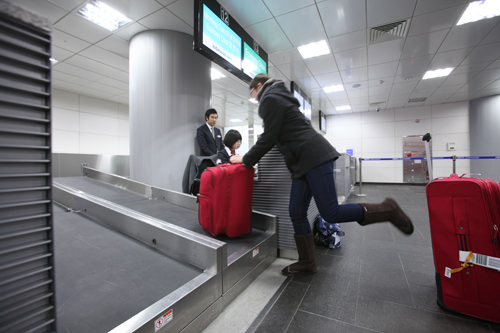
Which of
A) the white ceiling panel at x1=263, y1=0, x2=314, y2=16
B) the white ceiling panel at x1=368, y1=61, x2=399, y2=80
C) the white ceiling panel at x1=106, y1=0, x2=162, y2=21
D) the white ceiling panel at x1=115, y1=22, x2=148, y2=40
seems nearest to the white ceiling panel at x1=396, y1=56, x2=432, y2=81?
the white ceiling panel at x1=368, y1=61, x2=399, y2=80

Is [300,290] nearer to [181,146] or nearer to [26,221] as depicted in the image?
[26,221]

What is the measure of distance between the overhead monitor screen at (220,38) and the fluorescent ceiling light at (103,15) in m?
1.73

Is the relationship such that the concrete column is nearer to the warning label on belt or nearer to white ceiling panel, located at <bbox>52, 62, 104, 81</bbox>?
white ceiling panel, located at <bbox>52, 62, 104, 81</bbox>

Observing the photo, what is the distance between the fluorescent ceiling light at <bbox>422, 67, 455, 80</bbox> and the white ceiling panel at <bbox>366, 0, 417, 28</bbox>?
345 cm

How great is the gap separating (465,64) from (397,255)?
654 centimetres

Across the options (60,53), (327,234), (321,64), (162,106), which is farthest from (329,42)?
(60,53)

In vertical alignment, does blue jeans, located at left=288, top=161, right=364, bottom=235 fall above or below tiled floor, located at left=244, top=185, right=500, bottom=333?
above

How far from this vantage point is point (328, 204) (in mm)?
1582

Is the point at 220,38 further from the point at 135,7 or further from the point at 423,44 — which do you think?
the point at 423,44

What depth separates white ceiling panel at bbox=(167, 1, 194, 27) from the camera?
3.41 meters

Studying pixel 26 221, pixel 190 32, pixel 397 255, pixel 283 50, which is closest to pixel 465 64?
pixel 283 50

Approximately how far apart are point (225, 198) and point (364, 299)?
1200 mm

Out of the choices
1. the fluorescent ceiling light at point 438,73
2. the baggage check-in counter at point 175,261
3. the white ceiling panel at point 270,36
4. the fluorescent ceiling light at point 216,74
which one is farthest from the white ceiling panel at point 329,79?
the baggage check-in counter at point 175,261

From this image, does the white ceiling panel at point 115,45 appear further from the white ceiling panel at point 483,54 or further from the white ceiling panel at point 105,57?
the white ceiling panel at point 483,54
